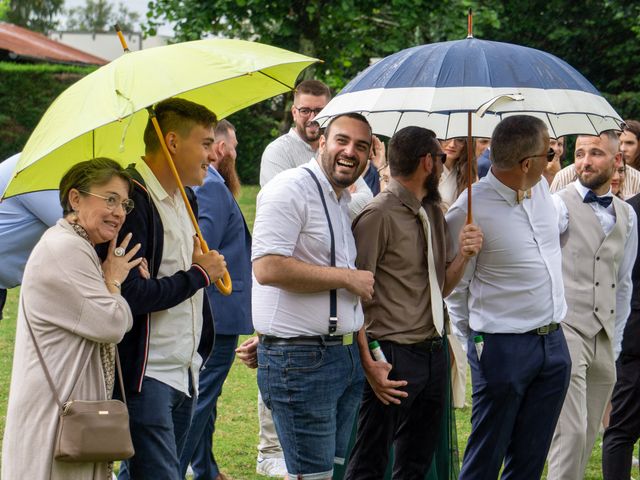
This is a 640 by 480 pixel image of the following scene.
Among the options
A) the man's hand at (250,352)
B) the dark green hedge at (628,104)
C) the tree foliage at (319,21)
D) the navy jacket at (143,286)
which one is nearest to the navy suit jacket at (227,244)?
the man's hand at (250,352)

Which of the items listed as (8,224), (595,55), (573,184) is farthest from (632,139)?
(595,55)

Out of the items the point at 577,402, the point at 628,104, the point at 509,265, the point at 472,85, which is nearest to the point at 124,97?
the point at 472,85

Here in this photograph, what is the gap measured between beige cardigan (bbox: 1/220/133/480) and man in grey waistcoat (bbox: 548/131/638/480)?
10.1ft

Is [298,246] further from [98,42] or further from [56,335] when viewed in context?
[98,42]

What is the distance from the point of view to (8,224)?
545 centimetres

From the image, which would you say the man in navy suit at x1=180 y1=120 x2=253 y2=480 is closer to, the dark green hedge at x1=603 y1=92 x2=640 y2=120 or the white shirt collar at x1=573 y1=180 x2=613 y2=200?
the white shirt collar at x1=573 y1=180 x2=613 y2=200

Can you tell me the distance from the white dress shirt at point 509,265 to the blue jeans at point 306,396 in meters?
0.94

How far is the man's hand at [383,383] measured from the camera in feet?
16.7

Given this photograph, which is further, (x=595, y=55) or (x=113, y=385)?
(x=595, y=55)

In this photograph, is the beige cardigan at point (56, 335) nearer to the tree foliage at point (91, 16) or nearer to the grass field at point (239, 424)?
the grass field at point (239, 424)

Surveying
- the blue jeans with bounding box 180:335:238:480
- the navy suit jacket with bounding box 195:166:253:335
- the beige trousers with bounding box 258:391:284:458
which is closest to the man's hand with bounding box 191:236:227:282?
the blue jeans with bounding box 180:335:238:480

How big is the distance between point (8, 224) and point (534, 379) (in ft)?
8.80

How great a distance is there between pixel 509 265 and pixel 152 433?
2.11 m

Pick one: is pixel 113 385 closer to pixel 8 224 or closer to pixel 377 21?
pixel 8 224
